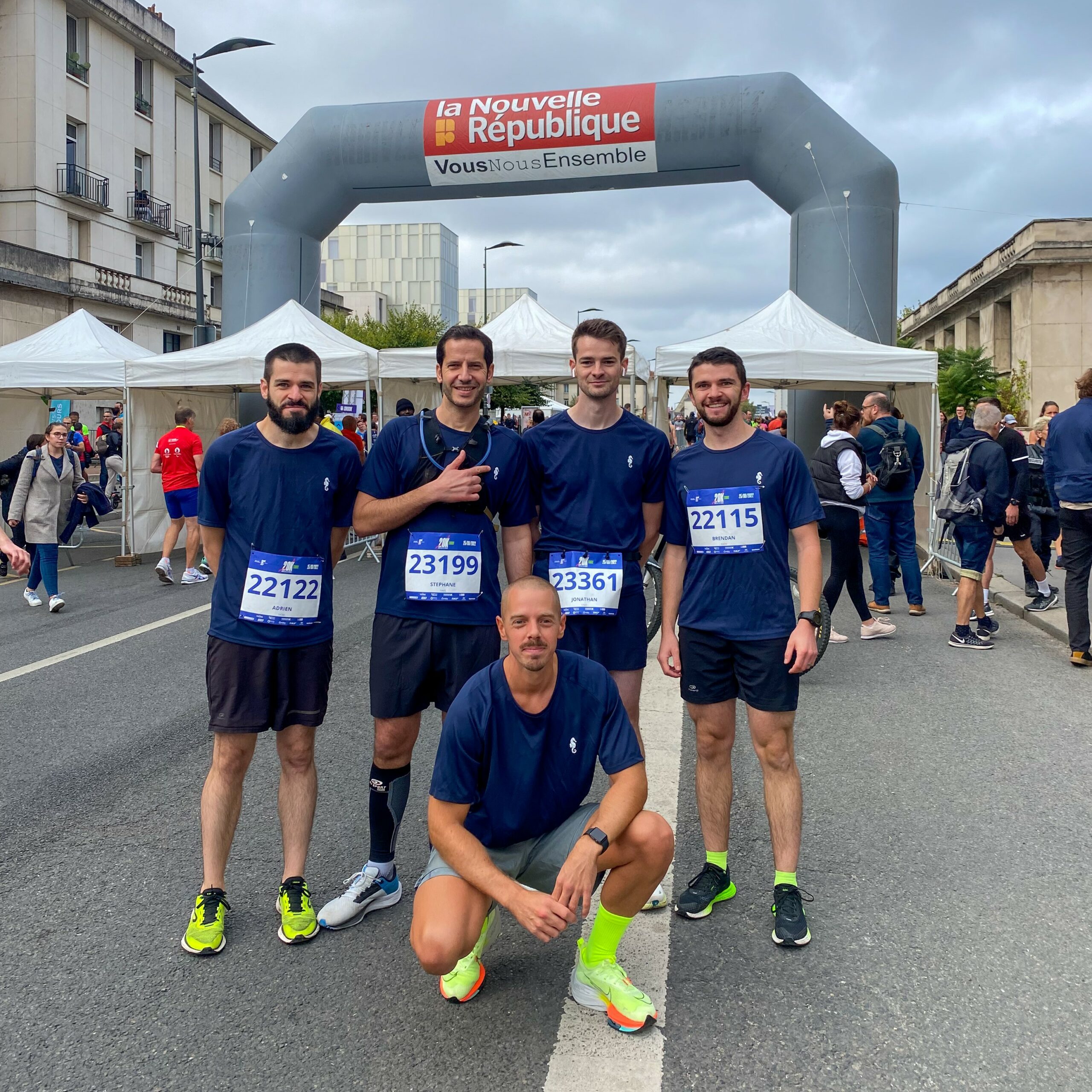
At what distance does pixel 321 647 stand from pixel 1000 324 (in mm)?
37207

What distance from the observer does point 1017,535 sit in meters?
9.09

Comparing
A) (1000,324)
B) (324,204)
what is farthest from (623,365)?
(1000,324)

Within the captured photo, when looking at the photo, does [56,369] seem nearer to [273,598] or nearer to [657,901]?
[273,598]

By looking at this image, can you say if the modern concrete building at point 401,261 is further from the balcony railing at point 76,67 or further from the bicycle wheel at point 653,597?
the bicycle wheel at point 653,597

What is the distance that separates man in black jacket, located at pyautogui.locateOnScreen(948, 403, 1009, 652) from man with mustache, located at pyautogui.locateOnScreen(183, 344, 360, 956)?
5845mm

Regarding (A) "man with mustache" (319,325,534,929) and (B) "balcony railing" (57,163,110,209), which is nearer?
(A) "man with mustache" (319,325,534,929)

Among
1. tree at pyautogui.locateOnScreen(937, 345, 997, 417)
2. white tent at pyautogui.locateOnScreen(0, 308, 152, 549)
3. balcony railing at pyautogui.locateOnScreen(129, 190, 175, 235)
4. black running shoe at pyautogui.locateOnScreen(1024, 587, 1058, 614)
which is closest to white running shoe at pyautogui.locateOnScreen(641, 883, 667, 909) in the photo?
black running shoe at pyautogui.locateOnScreen(1024, 587, 1058, 614)

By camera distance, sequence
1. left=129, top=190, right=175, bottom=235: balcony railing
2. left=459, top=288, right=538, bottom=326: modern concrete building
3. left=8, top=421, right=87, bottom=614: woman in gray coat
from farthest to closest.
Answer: left=459, top=288, right=538, bottom=326: modern concrete building
left=129, top=190, right=175, bottom=235: balcony railing
left=8, top=421, right=87, bottom=614: woman in gray coat

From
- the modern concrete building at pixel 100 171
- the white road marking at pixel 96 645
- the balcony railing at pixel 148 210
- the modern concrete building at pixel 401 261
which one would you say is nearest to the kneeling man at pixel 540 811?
the white road marking at pixel 96 645

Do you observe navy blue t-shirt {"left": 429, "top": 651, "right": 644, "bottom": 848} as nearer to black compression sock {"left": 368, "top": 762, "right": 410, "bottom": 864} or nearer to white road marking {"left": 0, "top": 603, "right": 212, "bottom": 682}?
black compression sock {"left": 368, "top": 762, "right": 410, "bottom": 864}

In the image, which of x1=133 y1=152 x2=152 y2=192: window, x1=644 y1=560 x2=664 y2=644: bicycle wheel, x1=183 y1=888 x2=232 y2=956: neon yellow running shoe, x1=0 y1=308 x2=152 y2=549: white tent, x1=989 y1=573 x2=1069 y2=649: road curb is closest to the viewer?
x1=183 y1=888 x2=232 y2=956: neon yellow running shoe

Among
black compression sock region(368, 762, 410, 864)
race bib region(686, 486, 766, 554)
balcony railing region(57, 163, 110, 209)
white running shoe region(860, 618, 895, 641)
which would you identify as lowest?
black compression sock region(368, 762, 410, 864)

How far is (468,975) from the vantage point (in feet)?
9.54

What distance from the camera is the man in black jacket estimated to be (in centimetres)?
787
